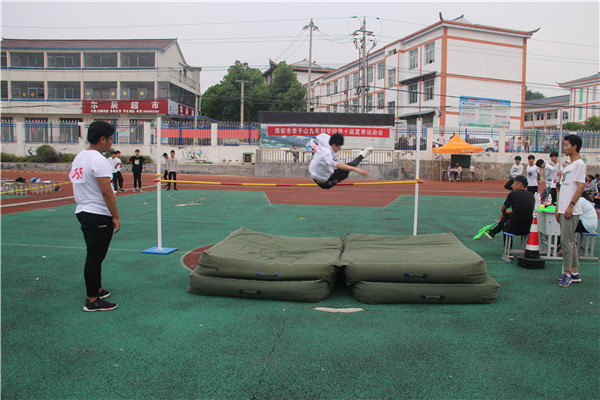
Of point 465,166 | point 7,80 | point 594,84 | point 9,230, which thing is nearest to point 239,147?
point 465,166

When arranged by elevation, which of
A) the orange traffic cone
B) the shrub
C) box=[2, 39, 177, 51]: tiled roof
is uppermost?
box=[2, 39, 177, 51]: tiled roof

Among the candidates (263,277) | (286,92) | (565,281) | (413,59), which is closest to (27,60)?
(286,92)

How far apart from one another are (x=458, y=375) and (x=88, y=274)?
3.92 meters

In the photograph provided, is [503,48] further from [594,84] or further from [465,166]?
[594,84]

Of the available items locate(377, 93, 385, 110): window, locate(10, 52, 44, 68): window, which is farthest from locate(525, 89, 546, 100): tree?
locate(10, 52, 44, 68): window

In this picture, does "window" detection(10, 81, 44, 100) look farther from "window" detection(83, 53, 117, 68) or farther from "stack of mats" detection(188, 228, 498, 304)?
"stack of mats" detection(188, 228, 498, 304)

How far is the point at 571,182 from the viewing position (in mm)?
5707

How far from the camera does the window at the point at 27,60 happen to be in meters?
46.3

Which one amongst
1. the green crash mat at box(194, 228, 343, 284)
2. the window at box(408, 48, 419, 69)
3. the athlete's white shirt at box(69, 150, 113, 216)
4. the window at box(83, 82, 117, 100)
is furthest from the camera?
the window at box(83, 82, 117, 100)

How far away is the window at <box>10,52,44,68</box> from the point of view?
46281mm

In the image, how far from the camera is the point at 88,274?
187 inches

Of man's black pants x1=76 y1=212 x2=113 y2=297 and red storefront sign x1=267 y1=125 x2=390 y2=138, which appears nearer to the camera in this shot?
man's black pants x1=76 y1=212 x2=113 y2=297

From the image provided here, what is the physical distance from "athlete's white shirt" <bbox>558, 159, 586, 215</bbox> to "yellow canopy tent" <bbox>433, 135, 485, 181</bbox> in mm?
21614

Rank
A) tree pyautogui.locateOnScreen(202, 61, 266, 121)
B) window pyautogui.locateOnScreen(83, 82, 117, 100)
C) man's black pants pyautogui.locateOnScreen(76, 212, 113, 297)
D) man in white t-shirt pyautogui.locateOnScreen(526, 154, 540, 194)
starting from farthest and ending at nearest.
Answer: tree pyautogui.locateOnScreen(202, 61, 266, 121) → window pyautogui.locateOnScreen(83, 82, 117, 100) → man in white t-shirt pyautogui.locateOnScreen(526, 154, 540, 194) → man's black pants pyautogui.locateOnScreen(76, 212, 113, 297)
